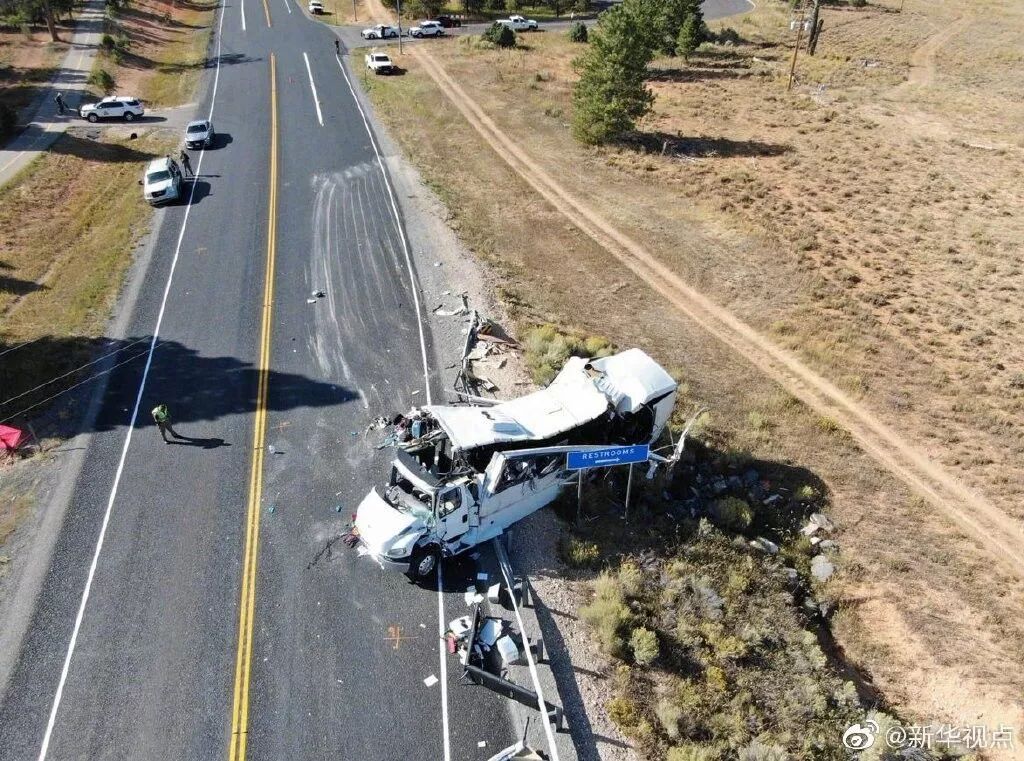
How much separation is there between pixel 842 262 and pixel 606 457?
19.8m

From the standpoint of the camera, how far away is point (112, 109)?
39688mm

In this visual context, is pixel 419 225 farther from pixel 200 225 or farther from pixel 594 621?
pixel 594 621

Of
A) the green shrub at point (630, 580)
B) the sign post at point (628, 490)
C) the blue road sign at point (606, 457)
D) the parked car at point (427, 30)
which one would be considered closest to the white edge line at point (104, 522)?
the blue road sign at point (606, 457)

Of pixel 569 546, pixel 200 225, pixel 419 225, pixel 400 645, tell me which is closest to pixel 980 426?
pixel 569 546

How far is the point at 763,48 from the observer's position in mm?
62875

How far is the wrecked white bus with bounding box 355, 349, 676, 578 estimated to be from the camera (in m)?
13.3

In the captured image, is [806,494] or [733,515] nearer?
[733,515]

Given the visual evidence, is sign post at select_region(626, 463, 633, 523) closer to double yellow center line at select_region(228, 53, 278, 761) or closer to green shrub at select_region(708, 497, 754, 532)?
green shrub at select_region(708, 497, 754, 532)

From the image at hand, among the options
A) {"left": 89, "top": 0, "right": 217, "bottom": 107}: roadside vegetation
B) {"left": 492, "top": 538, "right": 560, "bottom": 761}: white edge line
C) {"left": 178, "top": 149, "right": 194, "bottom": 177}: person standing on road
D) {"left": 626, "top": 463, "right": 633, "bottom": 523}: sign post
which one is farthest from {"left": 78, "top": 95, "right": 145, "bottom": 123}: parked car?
{"left": 626, "top": 463, "right": 633, "bottom": 523}: sign post

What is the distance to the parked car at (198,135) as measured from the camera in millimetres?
35844

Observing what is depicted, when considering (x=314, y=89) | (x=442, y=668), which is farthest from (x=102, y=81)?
(x=442, y=668)

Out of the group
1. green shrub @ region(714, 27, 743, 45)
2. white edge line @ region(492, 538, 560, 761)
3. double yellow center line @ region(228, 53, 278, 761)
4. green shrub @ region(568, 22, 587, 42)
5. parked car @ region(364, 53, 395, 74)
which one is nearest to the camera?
white edge line @ region(492, 538, 560, 761)

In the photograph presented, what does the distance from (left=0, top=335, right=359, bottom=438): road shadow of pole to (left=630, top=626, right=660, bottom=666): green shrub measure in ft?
34.8

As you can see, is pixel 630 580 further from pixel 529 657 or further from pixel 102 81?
pixel 102 81
